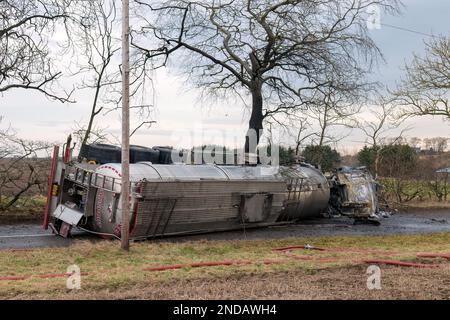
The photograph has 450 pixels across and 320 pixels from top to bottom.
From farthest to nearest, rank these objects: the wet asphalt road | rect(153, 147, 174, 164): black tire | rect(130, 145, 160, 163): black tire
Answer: rect(153, 147, 174, 164): black tire → rect(130, 145, 160, 163): black tire → the wet asphalt road

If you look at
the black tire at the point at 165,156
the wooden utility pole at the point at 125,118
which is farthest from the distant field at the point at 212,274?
the black tire at the point at 165,156

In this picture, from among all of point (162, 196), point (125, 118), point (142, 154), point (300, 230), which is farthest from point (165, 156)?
point (125, 118)

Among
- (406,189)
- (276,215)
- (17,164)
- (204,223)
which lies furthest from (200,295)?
(406,189)

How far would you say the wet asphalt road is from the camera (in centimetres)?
1249

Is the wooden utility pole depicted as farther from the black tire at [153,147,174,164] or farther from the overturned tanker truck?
the black tire at [153,147,174,164]

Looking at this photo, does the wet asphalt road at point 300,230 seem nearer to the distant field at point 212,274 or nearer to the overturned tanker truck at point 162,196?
the overturned tanker truck at point 162,196

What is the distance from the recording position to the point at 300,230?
53.3 ft

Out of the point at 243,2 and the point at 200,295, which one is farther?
the point at 243,2

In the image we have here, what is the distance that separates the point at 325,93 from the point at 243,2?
4.78 meters

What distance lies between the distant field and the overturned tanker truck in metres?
1.36

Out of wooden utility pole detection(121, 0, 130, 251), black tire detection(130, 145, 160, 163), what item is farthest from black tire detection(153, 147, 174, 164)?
wooden utility pole detection(121, 0, 130, 251)

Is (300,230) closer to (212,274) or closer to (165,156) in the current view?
(165,156)

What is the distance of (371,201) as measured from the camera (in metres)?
18.5

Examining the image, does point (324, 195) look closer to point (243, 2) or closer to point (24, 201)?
point (243, 2)
